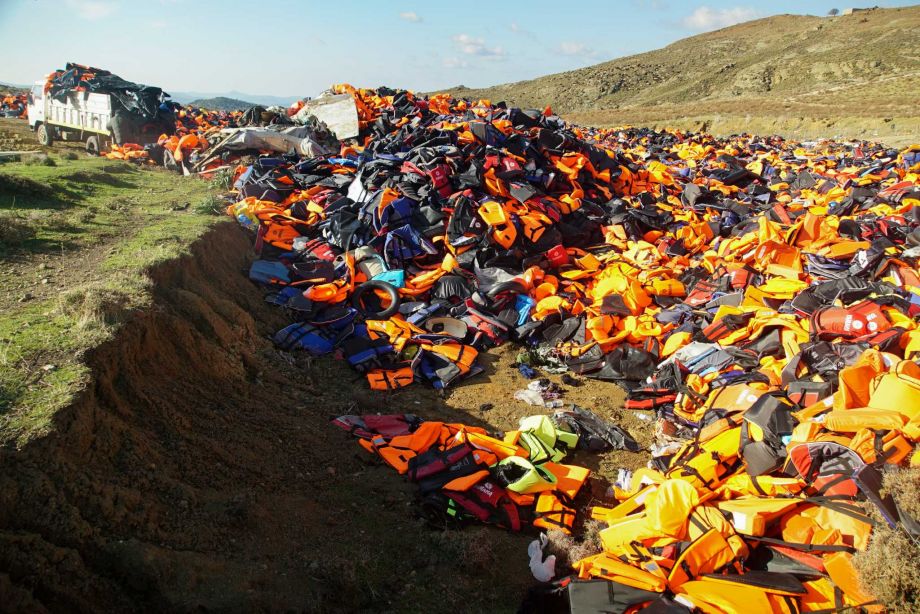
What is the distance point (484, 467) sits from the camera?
4605mm

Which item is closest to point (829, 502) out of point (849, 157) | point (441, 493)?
point (441, 493)

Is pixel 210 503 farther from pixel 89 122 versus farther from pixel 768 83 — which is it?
pixel 768 83

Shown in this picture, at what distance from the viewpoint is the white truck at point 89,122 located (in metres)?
14.2

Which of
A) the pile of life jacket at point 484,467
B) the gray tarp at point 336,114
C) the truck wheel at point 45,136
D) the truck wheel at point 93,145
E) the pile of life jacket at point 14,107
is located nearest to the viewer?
the pile of life jacket at point 484,467

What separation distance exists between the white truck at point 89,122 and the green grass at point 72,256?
324 centimetres

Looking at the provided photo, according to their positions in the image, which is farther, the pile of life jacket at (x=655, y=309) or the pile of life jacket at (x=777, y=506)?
the pile of life jacket at (x=655, y=309)

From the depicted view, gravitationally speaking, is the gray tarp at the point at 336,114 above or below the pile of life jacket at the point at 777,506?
above

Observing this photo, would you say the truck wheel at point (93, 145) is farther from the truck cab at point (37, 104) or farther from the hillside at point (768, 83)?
the hillside at point (768, 83)

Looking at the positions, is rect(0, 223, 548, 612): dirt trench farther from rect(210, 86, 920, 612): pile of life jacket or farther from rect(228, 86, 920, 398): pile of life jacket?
rect(228, 86, 920, 398): pile of life jacket

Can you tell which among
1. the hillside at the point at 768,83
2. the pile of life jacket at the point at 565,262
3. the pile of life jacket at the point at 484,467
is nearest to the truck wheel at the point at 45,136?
the pile of life jacket at the point at 565,262

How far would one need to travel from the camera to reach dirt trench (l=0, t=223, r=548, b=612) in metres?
2.68

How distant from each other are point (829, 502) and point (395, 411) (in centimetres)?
403

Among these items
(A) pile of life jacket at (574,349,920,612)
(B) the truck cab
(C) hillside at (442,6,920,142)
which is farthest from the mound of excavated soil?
(C) hillside at (442,6,920,142)

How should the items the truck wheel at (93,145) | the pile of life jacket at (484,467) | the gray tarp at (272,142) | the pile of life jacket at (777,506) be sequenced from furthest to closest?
1. the truck wheel at (93,145)
2. the gray tarp at (272,142)
3. the pile of life jacket at (484,467)
4. the pile of life jacket at (777,506)
